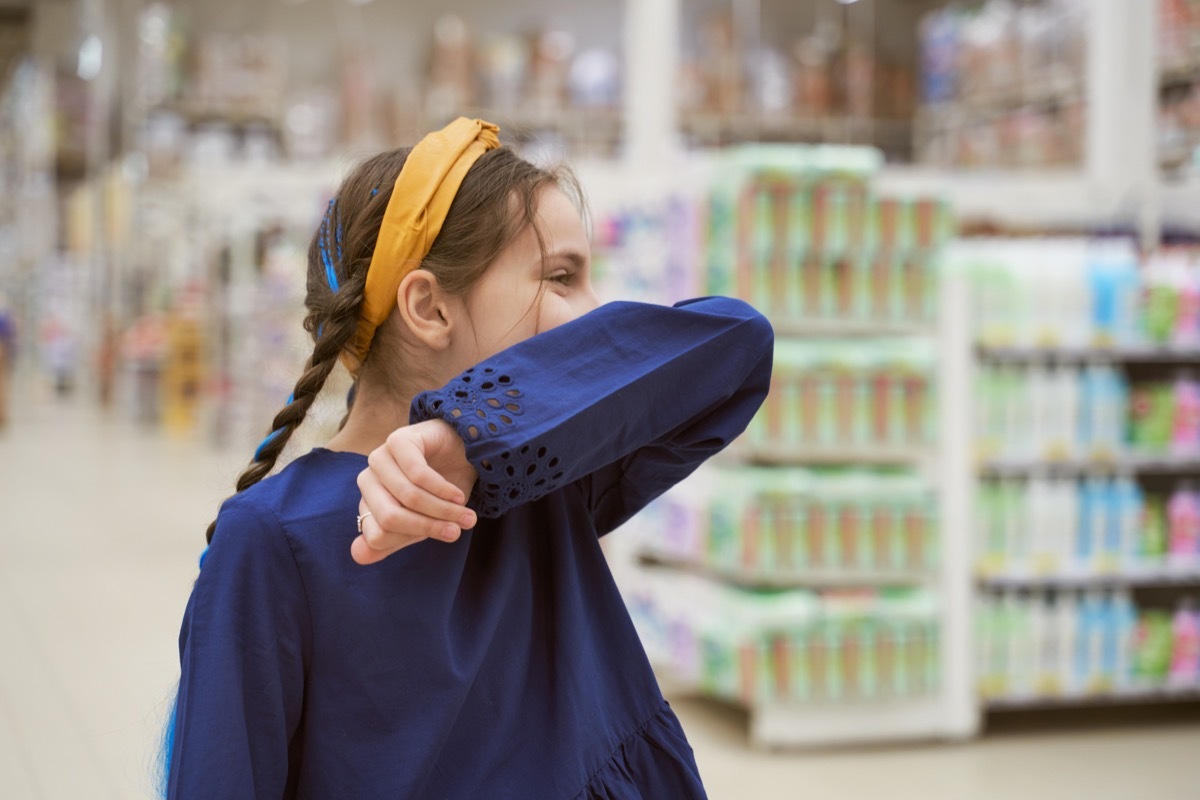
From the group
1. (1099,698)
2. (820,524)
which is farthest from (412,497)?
(1099,698)

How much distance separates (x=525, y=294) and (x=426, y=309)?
9cm

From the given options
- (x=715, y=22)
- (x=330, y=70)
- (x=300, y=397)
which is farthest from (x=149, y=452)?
(x=300, y=397)

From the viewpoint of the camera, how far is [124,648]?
5188 mm

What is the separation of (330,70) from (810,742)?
11310 mm

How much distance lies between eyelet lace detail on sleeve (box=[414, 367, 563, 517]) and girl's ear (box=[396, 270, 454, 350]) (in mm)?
153

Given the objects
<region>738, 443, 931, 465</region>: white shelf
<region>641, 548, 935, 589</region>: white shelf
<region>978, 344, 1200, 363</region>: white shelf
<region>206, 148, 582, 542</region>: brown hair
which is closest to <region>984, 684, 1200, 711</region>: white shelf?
<region>641, 548, 935, 589</region>: white shelf

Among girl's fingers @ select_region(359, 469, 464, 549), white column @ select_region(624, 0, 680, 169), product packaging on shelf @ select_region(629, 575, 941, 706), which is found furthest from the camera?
white column @ select_region(624, 0, 680, 169)

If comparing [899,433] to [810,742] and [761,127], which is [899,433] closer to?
[810,742]

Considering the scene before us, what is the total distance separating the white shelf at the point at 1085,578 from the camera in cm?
431

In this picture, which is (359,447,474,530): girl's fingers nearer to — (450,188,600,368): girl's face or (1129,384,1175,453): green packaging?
(450,188,600,368): girl's face

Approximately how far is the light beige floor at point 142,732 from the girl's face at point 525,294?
3.61 ft

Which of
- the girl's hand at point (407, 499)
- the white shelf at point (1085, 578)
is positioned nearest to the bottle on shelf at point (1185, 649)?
the white shelf at point (1085, 578)

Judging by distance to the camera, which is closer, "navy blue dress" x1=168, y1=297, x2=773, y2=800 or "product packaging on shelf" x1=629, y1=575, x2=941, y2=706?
"navy blue dress" x1=168, y1=297, x2=773, y2=800

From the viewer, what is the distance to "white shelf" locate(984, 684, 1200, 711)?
436cm
